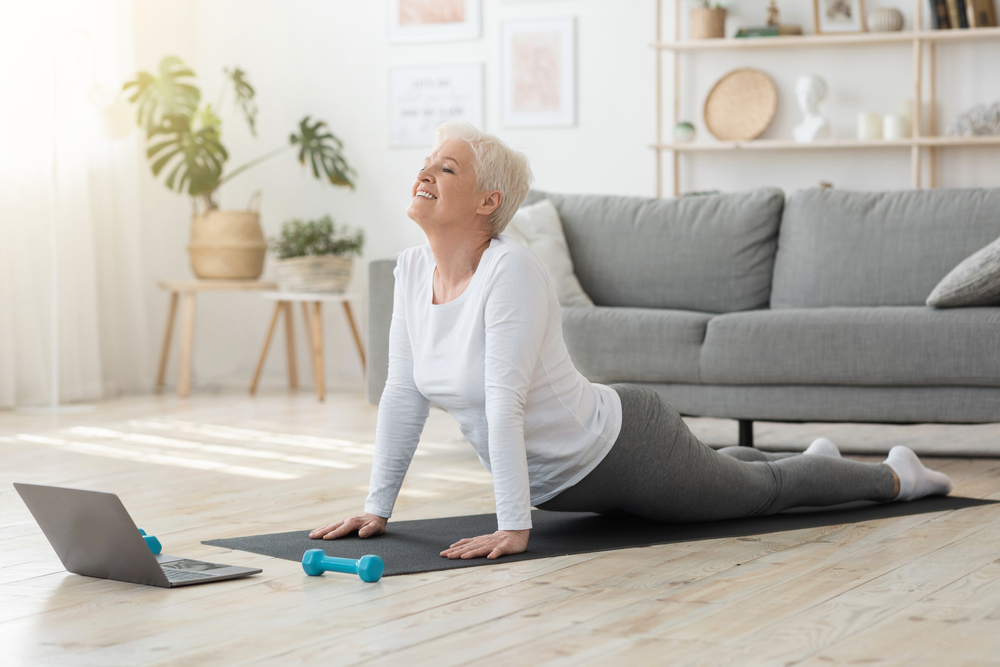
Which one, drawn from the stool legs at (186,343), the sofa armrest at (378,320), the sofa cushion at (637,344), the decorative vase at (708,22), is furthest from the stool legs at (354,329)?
the sofa cushion at (637,344)

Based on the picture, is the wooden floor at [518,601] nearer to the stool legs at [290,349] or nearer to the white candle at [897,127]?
the white candle at [897,127]

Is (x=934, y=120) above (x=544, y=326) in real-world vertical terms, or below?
above

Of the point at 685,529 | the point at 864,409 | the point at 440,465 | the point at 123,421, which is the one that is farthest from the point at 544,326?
the point at 123,421

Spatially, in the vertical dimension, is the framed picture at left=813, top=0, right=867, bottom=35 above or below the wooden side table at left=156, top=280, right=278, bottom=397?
above

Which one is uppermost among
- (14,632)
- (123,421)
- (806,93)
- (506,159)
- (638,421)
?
(806,93)

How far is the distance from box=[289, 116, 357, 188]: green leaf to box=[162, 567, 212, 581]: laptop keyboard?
3677 millimetres

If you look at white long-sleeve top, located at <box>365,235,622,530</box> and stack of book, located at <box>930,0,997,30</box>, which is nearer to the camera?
white long-sleeve top, located at <box>365,235,622,530</box>

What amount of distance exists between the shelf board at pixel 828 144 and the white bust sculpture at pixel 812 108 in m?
0.05

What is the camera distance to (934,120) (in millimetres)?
4906

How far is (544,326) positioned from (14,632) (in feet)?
2.98

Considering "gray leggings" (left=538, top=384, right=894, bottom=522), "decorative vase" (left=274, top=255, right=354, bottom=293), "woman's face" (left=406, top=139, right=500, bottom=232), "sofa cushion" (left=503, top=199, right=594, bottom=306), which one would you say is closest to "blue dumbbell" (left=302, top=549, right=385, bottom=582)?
"gray leggings" (left=538, top=384, right=894, bottom=522)

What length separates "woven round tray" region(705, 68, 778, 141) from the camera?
16.8ft

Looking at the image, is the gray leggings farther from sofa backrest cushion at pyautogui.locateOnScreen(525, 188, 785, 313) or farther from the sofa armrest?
sofa backrest cushion at pyautogui.locateOnScreen(525, 188, 785, 313)

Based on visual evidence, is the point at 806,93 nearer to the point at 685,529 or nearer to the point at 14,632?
the point at 685,529
